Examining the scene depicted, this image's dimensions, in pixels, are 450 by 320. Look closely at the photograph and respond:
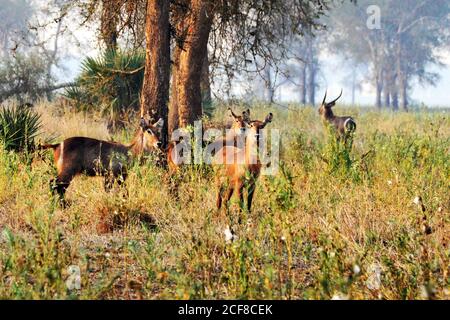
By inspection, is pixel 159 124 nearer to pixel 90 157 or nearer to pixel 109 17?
pixel 90 157

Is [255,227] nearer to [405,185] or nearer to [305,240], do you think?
[305,240]

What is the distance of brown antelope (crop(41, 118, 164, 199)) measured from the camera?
779 cm

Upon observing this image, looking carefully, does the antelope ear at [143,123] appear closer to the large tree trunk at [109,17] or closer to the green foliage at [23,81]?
the large tree trunk at [109,17]

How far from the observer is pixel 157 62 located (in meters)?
8.66

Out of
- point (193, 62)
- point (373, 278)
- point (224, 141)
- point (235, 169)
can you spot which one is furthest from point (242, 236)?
point (193, 62)

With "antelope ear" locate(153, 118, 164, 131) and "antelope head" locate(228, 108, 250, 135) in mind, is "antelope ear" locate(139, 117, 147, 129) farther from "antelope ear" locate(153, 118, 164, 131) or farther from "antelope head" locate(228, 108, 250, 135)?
"antelope head" locate(228, 108, 250, 135)

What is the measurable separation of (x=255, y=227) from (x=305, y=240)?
0.78 m

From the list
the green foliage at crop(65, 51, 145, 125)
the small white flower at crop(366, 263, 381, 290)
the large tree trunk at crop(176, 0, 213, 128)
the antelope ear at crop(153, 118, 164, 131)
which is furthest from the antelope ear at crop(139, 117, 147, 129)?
the green foliage at crop(65, 51, 145, 125)

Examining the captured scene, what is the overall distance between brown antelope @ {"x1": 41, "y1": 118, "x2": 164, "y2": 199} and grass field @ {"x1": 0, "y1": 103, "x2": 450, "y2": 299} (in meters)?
0.20

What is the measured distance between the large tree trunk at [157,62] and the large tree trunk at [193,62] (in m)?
1.36

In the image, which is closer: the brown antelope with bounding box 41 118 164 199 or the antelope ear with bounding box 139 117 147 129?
the brown antelope with bounding box 41 118 164 199

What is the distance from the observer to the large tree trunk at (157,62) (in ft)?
28.4

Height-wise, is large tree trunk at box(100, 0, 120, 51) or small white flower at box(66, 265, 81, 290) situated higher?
large tree trunk at box(100, 0, 120, 51)

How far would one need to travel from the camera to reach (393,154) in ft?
28.9
